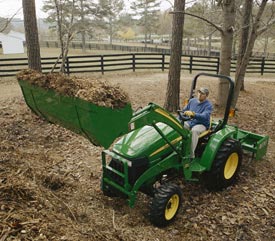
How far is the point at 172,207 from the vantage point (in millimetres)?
4441

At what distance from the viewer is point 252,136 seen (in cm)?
659

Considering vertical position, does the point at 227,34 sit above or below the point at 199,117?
above

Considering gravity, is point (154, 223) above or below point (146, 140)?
below

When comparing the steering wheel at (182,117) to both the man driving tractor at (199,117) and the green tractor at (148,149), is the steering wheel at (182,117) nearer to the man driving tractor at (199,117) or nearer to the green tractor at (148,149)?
the man driving tractor at (199,117)

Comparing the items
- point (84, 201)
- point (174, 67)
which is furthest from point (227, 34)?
point (84, 201)

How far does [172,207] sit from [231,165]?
1.73 m

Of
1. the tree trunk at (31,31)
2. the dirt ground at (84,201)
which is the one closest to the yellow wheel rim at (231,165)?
the dirt ground at (84,201)

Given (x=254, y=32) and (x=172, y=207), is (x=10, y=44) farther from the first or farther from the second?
(x=172, y=207)

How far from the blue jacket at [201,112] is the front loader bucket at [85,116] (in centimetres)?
157

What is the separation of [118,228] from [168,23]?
5959 cm

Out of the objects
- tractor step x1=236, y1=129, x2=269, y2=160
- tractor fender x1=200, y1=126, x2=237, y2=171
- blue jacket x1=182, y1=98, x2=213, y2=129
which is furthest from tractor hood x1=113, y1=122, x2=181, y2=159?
tractor step x1=236, y1=129, x2=269, y2=160

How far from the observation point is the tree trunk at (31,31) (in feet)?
31.0

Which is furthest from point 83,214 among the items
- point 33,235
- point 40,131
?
point 40,131

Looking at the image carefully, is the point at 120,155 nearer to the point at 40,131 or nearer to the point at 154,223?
the point at 154,223
